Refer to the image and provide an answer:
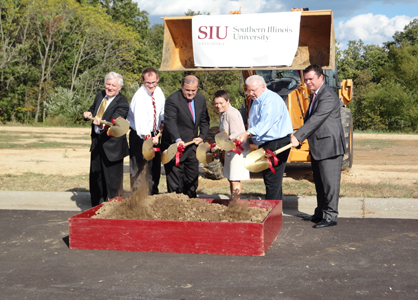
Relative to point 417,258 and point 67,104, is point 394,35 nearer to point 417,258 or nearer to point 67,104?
point 67,104

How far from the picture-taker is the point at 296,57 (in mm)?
8430

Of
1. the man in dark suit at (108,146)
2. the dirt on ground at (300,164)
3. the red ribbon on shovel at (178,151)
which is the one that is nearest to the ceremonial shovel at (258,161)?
the red ribbon on shovel at (178,151)

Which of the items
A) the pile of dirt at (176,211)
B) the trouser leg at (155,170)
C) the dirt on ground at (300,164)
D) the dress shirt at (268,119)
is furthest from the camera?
the dirt on ground at (300,164)

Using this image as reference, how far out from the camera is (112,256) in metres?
4.98

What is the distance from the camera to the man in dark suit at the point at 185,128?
250 inches

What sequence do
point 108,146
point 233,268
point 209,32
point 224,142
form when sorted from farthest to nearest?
point 209,32
point 108,146
point 224,142
point 233,268

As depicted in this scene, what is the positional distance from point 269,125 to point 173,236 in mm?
1910

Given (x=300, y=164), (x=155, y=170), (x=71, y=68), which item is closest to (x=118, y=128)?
(x=155, y=170)

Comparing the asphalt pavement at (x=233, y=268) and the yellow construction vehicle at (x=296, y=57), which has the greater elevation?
the yellow construction vehicle at (x=296, y=57)

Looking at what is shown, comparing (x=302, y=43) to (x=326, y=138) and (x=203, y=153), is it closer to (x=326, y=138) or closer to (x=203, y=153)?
(x=326, y=138)

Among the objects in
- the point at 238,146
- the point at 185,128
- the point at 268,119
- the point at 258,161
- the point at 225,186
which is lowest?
the point at 225,186

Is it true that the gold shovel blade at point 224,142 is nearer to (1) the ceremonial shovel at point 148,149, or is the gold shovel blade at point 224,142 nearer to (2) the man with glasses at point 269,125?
(2) the man with glasses at point 269,125

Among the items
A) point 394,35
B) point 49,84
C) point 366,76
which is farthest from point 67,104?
point 394,35

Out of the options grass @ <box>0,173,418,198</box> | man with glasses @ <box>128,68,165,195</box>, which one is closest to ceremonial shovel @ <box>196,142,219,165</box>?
man with glasses @ <box>128,68,165,195</box>
